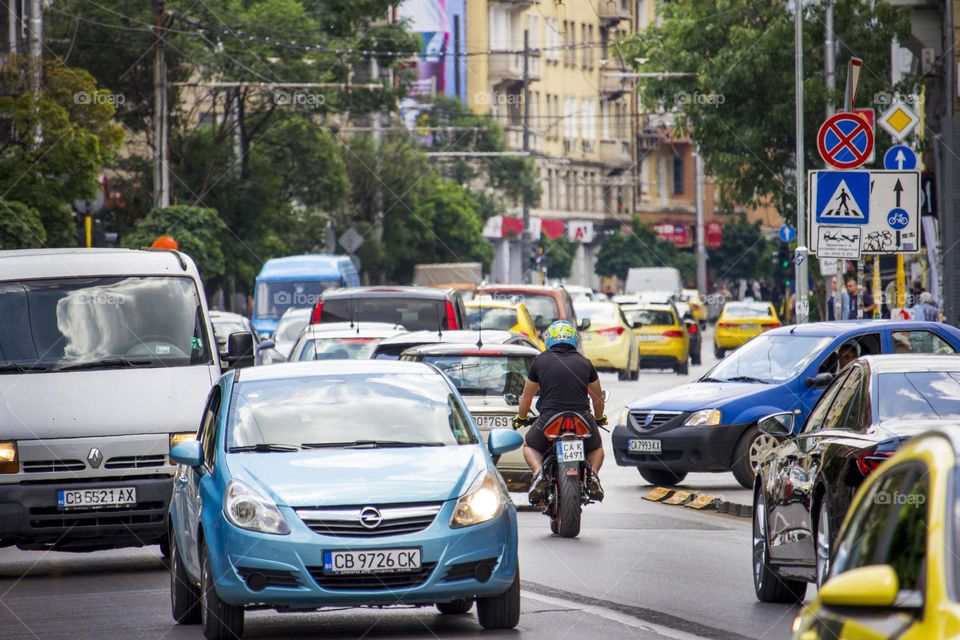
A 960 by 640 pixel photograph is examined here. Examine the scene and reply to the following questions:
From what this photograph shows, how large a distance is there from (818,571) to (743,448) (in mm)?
8919

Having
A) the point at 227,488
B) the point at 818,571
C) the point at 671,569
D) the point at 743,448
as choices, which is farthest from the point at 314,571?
the point at 743,448

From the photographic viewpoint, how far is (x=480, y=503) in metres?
9.80

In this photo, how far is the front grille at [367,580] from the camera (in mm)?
9406

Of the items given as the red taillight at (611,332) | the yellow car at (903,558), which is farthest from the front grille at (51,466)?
the red taillight at (611,332)

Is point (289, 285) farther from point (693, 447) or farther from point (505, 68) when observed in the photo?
point (505, 68)

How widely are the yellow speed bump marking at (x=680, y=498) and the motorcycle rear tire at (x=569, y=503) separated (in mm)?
3362

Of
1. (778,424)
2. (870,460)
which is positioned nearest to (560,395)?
(778,424)

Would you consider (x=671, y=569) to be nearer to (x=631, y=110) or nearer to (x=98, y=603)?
(x=98, y=603)

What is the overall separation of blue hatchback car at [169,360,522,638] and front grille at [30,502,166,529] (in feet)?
7.65

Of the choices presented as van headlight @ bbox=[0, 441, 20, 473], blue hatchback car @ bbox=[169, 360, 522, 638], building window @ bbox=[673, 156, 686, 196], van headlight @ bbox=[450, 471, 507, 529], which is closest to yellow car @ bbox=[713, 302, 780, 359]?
van headlight @ bbox=[0, 441, 20, 473]

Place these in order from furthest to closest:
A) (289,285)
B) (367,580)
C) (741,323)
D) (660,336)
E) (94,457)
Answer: (741,323)
(660,336)
(289,285)
(94,457)
(367,580)

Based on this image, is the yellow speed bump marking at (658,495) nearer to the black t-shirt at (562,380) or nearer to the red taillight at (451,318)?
the black t-shirt at (562,380)

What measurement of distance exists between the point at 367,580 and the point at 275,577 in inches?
17.2

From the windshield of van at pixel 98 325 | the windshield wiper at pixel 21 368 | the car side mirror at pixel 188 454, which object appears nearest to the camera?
the car side mirror at pixel 188 454
